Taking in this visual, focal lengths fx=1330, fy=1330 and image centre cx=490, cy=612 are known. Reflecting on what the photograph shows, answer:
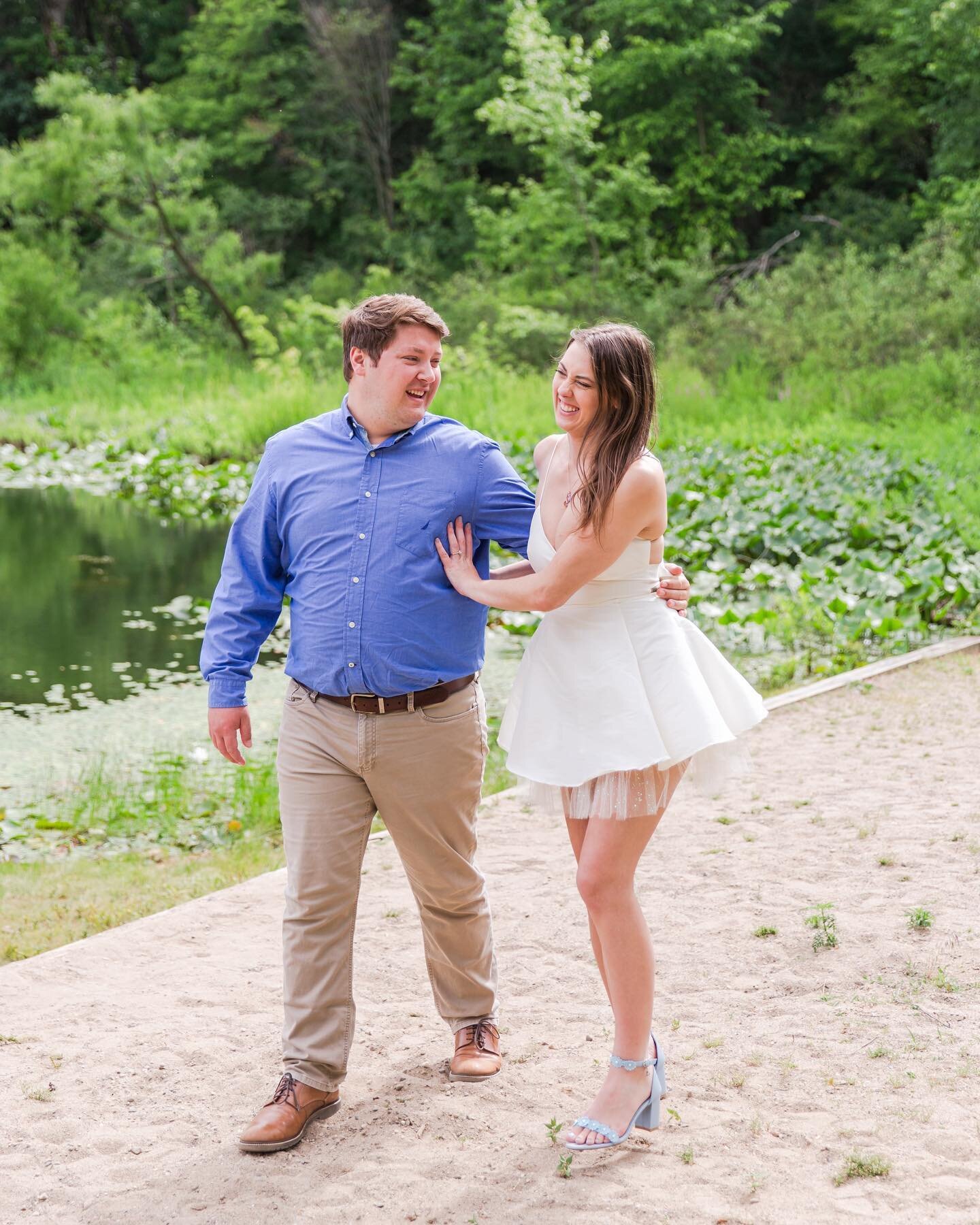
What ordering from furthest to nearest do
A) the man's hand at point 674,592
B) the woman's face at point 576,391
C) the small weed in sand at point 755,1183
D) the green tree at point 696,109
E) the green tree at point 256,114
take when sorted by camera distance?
the green tree at point 256,114, the green tree at point 696,109, the man's hand at point 674,592, the woman's face at point 576,391, the small weed in sand at point 755,1183

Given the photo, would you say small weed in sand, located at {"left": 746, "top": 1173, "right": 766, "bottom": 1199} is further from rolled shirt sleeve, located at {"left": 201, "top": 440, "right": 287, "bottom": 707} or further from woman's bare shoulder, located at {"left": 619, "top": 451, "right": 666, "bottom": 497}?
rolled shirt sleeve, located at {"left": 201, "top": 440, "right": 287, "bottom": 707}

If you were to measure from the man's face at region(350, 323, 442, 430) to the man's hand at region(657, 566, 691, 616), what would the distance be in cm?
68

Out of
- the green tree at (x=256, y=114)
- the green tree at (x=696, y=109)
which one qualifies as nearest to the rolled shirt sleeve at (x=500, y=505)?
the green tree at (x=696, y=109)

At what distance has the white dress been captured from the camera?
282 centimetres

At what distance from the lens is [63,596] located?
1091cm

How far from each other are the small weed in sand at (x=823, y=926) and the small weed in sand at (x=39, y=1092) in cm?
218

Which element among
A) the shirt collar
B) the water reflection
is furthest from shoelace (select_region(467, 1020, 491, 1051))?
the water reflection

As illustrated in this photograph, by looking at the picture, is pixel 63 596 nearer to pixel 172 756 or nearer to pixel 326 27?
pixel 172 756

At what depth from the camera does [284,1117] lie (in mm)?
3023

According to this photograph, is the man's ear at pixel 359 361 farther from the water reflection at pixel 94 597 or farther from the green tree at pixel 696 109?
the green tree at pixel 696 109

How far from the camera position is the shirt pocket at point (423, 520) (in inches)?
120

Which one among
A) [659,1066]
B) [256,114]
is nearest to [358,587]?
[659,1066]

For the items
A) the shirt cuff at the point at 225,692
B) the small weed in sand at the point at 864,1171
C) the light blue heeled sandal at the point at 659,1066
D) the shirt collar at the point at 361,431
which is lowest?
the small weed in sand at the point at 864,1171

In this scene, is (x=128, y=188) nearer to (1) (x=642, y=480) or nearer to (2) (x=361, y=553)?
(2) (x=361, y=553)
